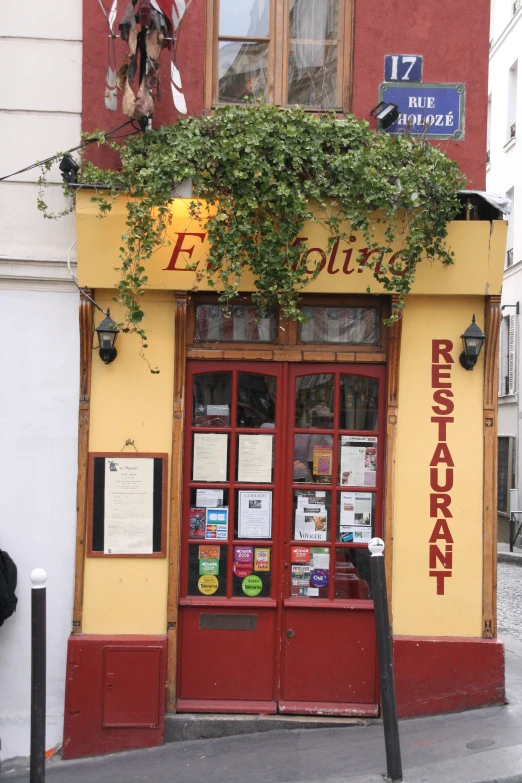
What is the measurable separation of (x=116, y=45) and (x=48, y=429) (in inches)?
116

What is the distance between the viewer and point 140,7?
565 centimetres

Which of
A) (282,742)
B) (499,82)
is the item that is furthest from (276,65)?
(499,82)

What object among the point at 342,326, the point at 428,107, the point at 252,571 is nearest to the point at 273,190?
the point at 342,326

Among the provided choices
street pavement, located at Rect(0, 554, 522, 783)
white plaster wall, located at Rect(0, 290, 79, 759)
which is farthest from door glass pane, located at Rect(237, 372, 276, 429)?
street pavement, located at Rect(0, 554, 522, 783)

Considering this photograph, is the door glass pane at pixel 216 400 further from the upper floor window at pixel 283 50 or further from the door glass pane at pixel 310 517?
the upper floor window at pixel 283 50

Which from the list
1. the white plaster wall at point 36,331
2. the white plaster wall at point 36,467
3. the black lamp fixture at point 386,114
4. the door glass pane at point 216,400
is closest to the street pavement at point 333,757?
the white plaster wall at point 36,467

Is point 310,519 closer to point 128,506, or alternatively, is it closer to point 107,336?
point 128,506

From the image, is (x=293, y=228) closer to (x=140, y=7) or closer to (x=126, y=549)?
(x=140, y=7)

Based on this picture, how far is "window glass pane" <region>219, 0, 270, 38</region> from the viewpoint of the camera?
6512 millimetres

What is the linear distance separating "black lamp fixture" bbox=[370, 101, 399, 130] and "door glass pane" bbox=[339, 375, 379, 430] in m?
1.92

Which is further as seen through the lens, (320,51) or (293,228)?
(320,51)

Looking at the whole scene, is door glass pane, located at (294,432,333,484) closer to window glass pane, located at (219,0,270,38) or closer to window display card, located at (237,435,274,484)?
window display card, located at (237,435,274,484)

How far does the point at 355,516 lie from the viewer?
6383 millimetres

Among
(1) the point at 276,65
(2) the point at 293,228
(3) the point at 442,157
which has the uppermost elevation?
(1) the point at 276,65
